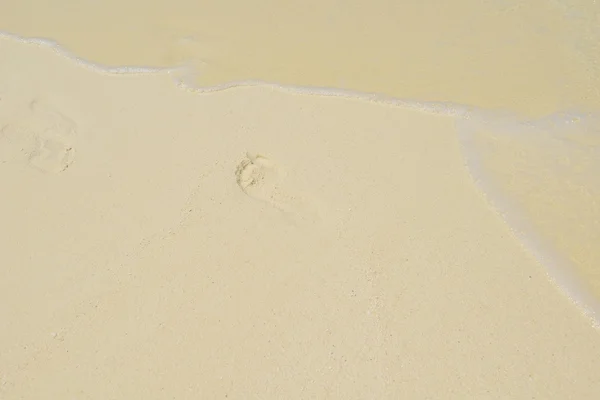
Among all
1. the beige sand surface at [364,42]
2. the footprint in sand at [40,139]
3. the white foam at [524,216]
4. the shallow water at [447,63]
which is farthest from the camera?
the beige sand surface at [364,42]

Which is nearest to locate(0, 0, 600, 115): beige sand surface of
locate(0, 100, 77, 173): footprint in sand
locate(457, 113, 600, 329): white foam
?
locate(457, 113, 600, 329): white foam

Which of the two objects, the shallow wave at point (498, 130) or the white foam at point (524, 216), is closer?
the white foam at point (524, 216)

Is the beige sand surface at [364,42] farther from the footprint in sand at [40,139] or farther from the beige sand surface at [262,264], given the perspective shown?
the footprint in sand at [40,139]

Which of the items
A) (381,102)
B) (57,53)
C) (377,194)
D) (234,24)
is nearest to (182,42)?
(234,24)

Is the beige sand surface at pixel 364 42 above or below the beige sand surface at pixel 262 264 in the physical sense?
above

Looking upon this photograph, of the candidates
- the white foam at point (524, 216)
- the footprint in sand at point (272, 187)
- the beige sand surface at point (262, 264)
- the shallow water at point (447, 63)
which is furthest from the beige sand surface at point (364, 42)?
the footprint in sand at point (272, 187)

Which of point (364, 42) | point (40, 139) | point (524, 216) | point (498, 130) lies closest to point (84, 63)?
point (40, 139)

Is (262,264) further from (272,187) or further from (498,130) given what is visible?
(498,130)

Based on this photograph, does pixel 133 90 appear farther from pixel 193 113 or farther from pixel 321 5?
pixel 321 5

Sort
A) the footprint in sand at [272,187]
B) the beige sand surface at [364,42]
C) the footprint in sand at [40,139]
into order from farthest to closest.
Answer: the beige sand surface at [364,42] < the footprint in sand at [40,139] < the footprint in sand at [272,187]
